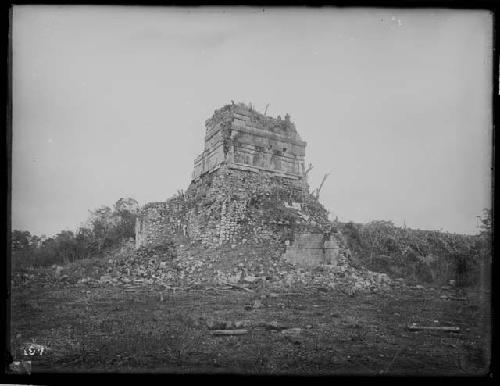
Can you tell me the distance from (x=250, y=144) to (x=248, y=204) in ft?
4.66

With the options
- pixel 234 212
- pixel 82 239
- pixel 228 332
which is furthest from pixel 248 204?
pixel 82 239

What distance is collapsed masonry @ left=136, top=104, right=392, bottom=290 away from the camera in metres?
6.53

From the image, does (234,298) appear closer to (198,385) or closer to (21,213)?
(198,385)

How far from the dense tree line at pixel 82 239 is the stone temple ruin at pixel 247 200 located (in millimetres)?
352

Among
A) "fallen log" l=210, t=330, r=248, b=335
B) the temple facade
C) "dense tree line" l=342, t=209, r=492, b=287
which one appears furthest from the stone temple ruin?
"fallen log" l=210, t=330, r=248, b=335

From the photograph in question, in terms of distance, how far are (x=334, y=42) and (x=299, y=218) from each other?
10.7 feet

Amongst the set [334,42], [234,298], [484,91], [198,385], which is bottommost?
[198,385]

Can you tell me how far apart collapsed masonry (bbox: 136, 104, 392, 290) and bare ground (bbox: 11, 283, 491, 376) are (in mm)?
739

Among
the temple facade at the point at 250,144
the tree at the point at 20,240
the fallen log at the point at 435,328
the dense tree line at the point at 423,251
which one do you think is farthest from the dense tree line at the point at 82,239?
the fallen log at the point at 435,328

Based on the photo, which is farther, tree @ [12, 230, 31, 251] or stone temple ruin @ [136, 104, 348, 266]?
stone temple ruin @ [136, 104, 348, 266]

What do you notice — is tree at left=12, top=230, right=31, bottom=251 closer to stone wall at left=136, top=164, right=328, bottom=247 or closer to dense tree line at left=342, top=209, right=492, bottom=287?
stone wall at left=136, top=164, right=328, bottom=247

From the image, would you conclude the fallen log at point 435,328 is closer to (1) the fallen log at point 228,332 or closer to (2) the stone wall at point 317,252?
(2) the stone wall at point 317,252

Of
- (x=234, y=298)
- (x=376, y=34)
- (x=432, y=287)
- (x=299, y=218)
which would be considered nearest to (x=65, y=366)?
(x=234, y=298)

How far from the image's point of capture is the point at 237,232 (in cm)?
707
